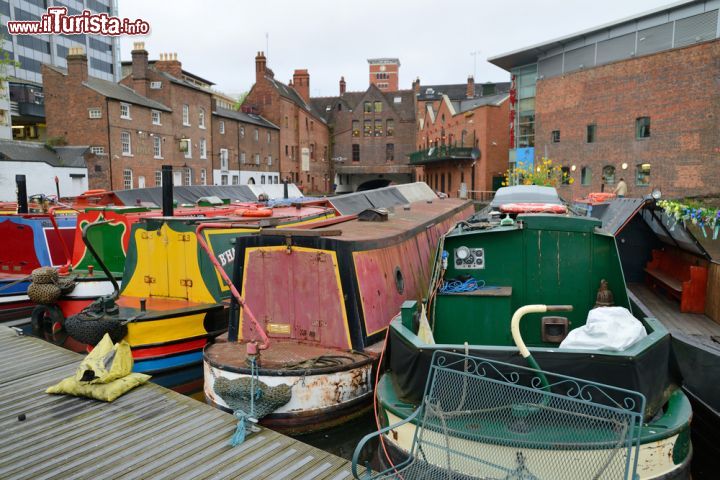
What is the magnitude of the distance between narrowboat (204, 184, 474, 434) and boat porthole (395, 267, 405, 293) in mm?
39

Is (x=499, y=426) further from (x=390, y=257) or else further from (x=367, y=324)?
(x=390, y=257)

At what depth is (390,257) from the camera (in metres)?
7.72

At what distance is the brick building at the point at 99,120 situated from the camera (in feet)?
93.5

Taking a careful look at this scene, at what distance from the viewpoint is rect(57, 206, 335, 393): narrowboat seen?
7789mm

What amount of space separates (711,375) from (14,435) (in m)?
7.25

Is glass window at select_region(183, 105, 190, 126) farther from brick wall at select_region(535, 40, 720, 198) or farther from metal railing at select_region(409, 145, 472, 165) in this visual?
brick wall at select_region(535, 40, 720, 198)

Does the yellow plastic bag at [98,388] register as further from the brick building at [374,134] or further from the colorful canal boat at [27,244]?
the brick building at [374,134]

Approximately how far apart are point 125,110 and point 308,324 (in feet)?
91.0

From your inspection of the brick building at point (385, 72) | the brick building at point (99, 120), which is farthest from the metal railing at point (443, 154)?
the brick building at point (385, 72)

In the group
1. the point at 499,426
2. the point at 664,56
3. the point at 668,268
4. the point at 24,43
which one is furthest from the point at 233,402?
the point at 24,43

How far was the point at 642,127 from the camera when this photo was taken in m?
26.8

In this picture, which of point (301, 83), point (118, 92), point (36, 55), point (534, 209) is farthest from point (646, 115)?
point (36, 55)

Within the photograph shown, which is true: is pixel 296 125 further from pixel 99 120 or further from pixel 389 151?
pixel 99 120

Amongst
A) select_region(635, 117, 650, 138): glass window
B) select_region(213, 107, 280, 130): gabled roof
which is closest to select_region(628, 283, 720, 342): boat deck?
select_region(635, 117, 650, 138): glass window
